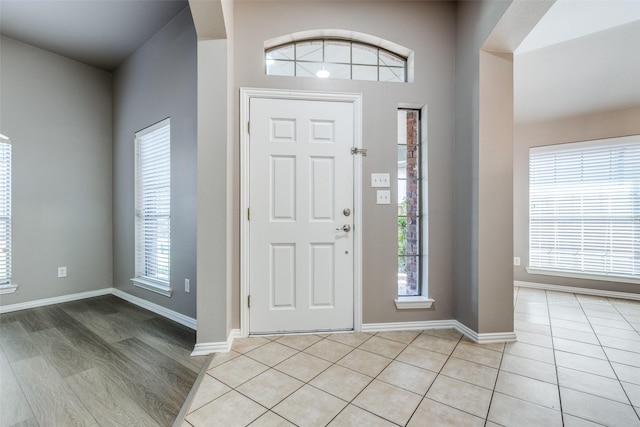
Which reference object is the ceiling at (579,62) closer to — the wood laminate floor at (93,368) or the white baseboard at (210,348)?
the white baseboard at (210,348)

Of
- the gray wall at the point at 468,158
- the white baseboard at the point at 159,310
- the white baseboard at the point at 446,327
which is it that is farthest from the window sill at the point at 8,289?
the gray wall at the point at 468,158

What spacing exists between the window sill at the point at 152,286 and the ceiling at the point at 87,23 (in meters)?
2.68

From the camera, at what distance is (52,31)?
2.80 metres

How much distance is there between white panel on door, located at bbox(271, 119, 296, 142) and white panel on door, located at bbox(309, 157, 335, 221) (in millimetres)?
261

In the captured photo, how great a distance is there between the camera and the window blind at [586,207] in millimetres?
3453

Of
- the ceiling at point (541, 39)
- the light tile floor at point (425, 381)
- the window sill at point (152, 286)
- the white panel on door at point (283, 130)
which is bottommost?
the light tile floor at point (425, 381)

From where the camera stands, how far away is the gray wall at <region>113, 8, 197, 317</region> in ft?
8.43

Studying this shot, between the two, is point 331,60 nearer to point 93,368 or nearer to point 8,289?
point 93,368

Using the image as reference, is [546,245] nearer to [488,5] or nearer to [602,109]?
[602,109]

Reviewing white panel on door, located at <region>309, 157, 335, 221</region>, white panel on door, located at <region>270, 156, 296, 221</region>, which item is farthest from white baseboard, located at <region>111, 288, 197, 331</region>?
white panel on door, located at <region>309, 157, 335, 221</region>

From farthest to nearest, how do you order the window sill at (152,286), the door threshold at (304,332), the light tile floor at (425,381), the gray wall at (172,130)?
the window sill at (152,286), the gray wall at (172,130), the door threshold at (304,332), the light tile floor at (425,381)

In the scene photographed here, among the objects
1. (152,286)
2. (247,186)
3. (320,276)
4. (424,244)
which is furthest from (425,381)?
(152,286)

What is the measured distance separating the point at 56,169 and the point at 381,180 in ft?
12.3

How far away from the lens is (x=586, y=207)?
3.71 meters
